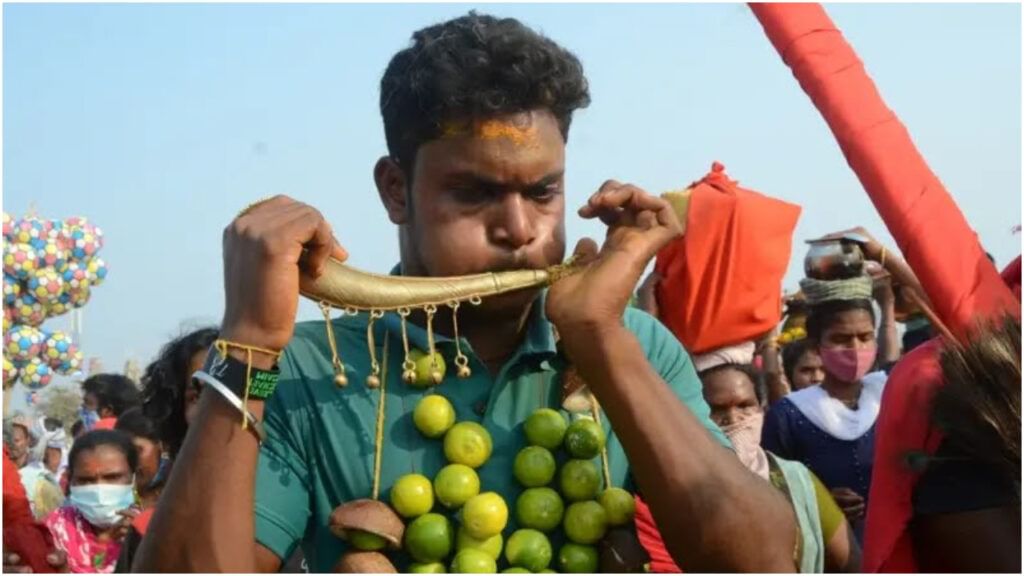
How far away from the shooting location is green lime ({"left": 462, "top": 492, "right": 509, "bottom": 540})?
258 centimetres

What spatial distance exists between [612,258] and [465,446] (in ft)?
1.34

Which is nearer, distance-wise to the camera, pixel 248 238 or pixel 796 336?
pixel 248 238

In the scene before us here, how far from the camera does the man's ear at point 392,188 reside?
9.27 ft

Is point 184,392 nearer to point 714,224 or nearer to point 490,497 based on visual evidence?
point 714,224

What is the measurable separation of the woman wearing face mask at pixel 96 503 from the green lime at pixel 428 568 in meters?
4.13

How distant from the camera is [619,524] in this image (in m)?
2.64

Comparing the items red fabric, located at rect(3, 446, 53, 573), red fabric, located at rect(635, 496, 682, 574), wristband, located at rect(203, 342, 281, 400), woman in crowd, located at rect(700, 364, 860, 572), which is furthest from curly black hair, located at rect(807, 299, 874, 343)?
wristband, located at rect(203, 342, 281, 400)

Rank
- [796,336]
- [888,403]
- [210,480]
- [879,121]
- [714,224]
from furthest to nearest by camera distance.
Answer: [796,336]
[714,224]
[879,121]
[888,403]
[210,480]

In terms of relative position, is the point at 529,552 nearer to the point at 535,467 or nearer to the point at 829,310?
the point at 535,467

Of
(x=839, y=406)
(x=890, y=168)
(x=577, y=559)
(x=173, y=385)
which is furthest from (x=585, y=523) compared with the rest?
(x=839, y=406)

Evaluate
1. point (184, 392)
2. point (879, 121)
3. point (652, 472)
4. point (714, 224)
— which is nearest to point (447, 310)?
point (652, 472)

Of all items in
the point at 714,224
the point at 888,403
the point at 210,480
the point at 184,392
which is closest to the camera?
the point at 210,480

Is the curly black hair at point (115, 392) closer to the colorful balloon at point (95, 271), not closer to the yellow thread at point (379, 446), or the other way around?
the colorful balloon at point (95, 271)

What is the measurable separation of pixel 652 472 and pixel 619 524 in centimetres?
20
